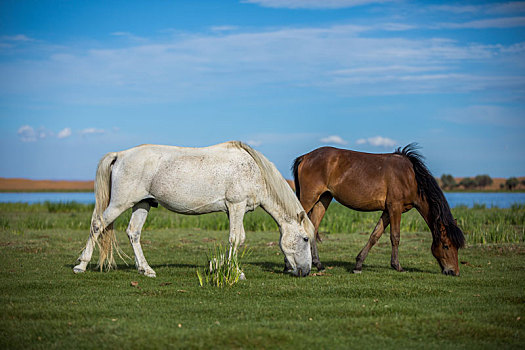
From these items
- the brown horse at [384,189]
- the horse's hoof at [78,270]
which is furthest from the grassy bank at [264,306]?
the brown horse at [384,189]

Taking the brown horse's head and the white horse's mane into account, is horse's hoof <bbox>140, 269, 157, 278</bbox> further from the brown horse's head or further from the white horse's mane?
the brown horse's head

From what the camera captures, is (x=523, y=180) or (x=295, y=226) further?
(x=523, y=180)

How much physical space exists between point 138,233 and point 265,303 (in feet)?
10.3

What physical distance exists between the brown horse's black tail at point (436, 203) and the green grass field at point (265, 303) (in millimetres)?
763

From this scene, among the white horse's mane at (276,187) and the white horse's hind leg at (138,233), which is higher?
the white horse's mane at (276,187)

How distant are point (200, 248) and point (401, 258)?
502cm

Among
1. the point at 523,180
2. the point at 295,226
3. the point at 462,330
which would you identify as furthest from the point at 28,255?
the point at 523,180

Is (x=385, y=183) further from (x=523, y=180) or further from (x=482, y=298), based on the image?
(x=523, y=180)

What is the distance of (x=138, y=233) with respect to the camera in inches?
359

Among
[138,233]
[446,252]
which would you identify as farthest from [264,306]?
[446,252]

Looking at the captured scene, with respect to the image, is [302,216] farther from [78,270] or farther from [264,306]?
[78,270]

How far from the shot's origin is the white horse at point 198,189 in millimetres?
8766

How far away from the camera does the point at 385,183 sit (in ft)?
32.1

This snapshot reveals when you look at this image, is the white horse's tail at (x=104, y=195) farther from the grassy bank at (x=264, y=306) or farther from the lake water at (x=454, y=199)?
the lake water at (x=454, y=199)
